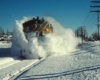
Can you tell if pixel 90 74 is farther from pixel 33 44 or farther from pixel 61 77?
pixel 33 44

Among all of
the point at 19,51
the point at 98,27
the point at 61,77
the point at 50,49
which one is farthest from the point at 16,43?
the point at 98,27

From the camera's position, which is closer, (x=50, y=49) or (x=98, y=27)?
(x=50, y=49)

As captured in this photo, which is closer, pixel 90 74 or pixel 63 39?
pixel 90 74

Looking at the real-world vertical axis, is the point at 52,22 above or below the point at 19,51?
above

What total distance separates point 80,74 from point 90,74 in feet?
1.87

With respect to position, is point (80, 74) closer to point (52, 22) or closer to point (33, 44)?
point (33, 44)

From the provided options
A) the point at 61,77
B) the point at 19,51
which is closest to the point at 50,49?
the point at 19,51

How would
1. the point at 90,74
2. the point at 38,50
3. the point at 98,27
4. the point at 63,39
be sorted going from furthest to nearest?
the point at 98,27 → the point at 63,39 → the point at 38,50 → the point at 90,74

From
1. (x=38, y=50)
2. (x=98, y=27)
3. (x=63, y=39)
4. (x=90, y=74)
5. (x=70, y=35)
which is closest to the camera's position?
(x=90, y=74)

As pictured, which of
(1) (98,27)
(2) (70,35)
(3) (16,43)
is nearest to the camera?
(3) (16,43)

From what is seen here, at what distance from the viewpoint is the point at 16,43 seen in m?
24.1

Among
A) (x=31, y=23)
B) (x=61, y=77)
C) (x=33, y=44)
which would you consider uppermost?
(x=31, y=23)

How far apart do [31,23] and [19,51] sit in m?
4.35

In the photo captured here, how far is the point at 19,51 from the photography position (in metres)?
23.6
